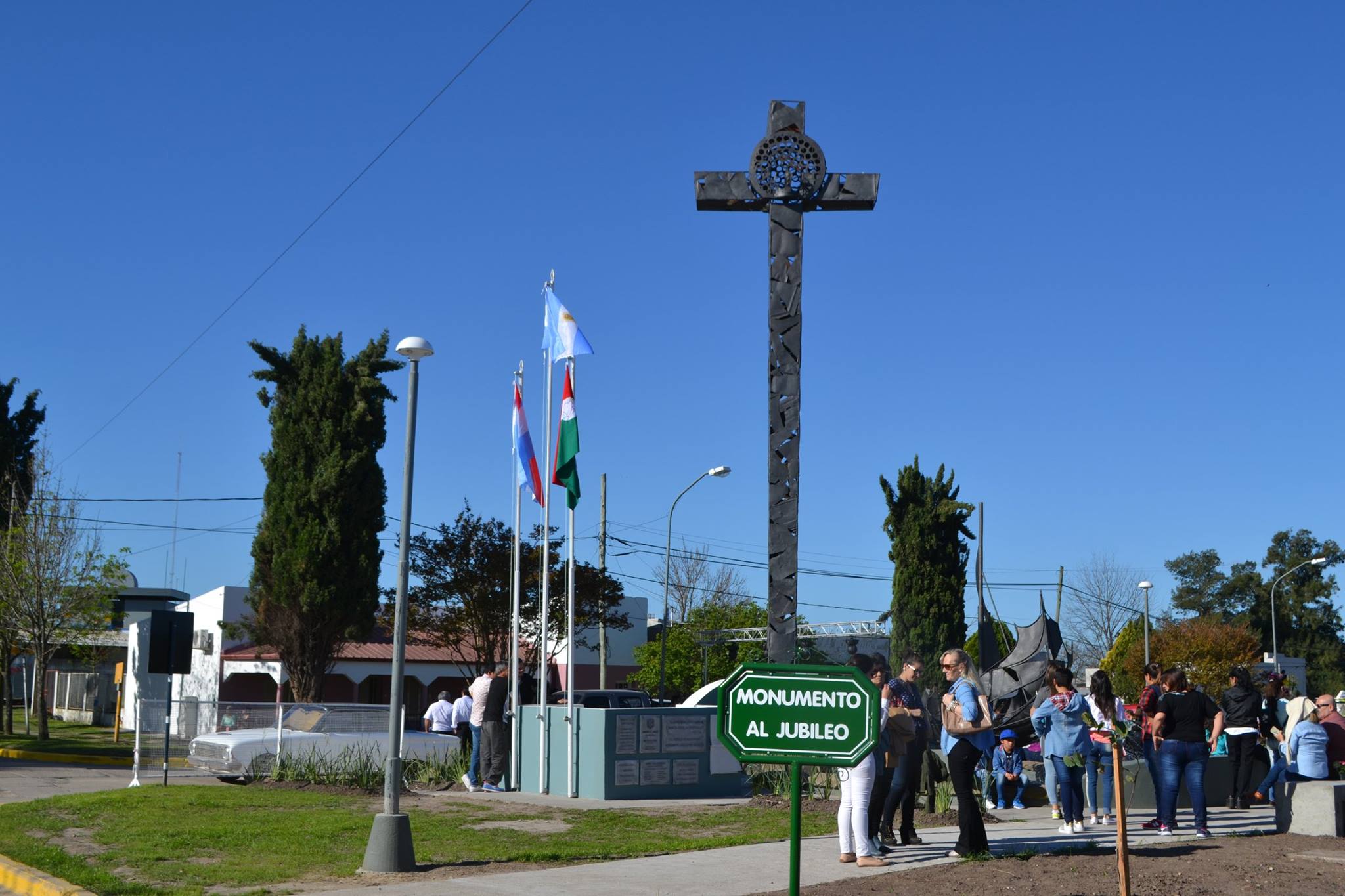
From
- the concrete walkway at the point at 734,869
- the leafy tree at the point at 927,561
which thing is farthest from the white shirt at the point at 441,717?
the leafy tree at the point at 927,561

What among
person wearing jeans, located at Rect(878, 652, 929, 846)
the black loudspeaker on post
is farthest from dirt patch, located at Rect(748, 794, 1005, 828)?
the black loudspeaker on post

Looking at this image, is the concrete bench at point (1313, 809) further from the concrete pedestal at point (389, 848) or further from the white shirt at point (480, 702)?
the white shirt at point (480, 702)

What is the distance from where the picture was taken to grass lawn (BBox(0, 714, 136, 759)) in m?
29.0

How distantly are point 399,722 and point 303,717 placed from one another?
905cm

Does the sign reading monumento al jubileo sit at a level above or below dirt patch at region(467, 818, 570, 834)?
above

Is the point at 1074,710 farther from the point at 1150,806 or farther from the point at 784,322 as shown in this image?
the point at 784,322

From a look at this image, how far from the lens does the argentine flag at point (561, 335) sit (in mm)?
18531

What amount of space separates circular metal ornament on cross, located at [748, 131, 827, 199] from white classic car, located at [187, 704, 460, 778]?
933 cm

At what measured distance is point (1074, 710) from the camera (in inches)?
474

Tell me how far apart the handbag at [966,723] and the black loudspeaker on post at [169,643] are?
11.4 m

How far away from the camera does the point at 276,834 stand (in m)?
12.3

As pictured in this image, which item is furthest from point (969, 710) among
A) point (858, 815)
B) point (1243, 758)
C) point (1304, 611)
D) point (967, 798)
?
point (1304, 611)

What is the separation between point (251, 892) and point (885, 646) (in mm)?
51332

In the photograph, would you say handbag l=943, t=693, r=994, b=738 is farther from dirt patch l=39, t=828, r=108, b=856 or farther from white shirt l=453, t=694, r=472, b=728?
white shirt l=453, t=694, r=472, b=728
